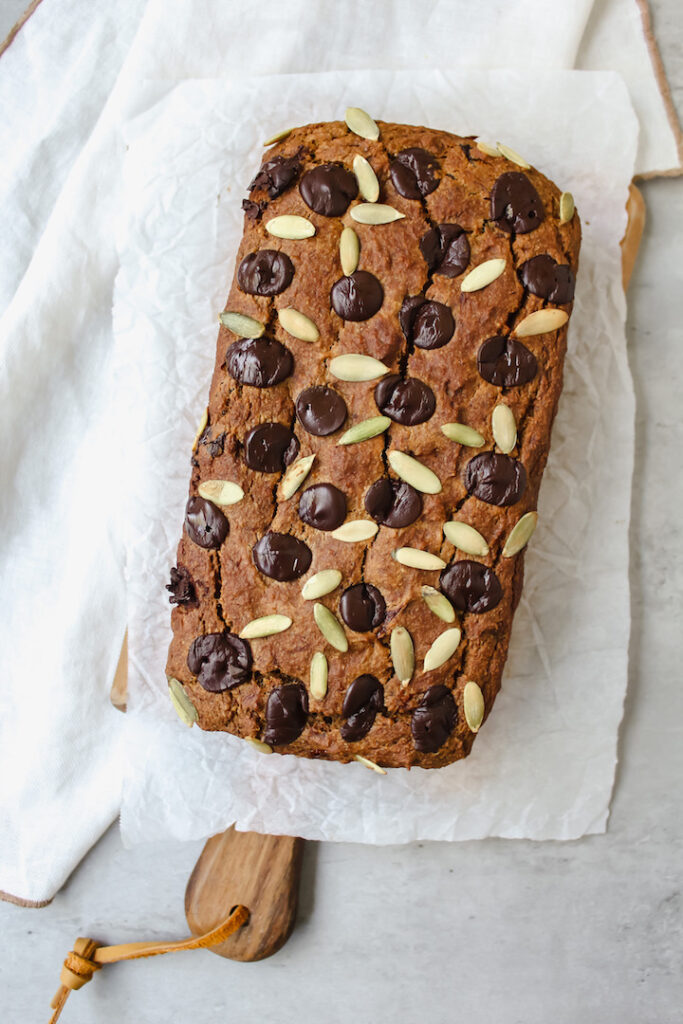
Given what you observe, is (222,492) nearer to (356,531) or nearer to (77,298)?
(356,531)

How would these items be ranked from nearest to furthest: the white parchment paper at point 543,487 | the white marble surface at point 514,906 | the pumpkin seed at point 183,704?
the pumpkin seed at point 183,704, the white parchment paper at point 543,487, the white marble surface at point 514,906

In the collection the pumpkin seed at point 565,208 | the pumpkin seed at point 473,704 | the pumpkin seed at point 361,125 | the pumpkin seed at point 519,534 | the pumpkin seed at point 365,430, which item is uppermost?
the pumpkin seed at point 361,125

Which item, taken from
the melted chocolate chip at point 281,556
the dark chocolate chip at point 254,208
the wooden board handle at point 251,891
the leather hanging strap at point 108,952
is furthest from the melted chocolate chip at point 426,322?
the leather hanging strap at point 108,952

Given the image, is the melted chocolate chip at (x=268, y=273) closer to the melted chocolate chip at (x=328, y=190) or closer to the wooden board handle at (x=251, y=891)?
the melted chocolate chip at (x=328, y=190)

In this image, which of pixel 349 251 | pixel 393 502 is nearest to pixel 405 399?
pixel 393 502

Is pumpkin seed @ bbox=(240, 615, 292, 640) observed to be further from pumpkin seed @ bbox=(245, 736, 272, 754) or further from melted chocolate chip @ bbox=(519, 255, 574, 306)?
melted chocolate chip @ bbox=(519, 255, 574, 306)

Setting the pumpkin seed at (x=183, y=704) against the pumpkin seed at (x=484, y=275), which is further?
the pumpkin seed at (x=183, y=704)

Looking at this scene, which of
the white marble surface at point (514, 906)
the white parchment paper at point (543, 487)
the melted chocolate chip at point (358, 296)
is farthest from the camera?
the white marble surface at point (514, 906)
